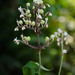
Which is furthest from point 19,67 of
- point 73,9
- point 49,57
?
point 73,9

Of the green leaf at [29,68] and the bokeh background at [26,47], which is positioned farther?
the bokeh background at [26,47]

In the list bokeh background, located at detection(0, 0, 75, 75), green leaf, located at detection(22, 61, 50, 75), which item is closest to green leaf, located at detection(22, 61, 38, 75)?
green leaf, located at detection(22, 61, 50, 75)

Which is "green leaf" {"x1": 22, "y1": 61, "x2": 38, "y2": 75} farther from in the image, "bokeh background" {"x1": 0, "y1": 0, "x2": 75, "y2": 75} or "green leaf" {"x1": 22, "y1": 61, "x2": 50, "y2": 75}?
"bokeh background" {"x1": 0, "y1": 0, "x2": 75, "y2": 75}

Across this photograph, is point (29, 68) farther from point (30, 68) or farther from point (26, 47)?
point (26, 47)

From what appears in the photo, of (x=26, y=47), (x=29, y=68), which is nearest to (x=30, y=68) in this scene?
(x=29, y=68)

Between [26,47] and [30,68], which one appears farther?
[26,47]

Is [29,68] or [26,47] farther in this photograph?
[26,47]

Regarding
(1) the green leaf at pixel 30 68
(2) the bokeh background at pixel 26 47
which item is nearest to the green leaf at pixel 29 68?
(1) the green leaf at pixel 30 68

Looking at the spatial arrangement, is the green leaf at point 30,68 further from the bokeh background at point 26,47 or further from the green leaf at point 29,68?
the bokeh background at point 26,47
